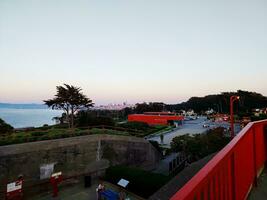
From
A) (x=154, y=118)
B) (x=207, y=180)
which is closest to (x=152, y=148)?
(x=207, y=180)

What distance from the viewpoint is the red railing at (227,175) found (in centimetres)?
164

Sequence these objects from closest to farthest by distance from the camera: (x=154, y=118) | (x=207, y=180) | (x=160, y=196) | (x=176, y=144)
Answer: (x=207, y=180) → (x=160, y=196) → (x=176, y=144) → (x=154, y=118)

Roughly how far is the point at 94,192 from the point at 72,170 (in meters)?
3.08

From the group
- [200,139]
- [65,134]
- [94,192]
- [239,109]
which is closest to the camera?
[94,192]

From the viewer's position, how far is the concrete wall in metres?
14.4

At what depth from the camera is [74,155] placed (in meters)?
17.2

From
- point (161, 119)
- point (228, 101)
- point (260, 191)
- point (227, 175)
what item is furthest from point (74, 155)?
point (228, 101)

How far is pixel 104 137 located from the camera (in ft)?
64.0

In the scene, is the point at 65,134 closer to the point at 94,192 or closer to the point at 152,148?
the point at 94,192

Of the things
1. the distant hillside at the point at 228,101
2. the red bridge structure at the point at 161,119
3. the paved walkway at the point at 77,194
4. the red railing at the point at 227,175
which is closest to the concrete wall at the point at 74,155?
the paved walkway at the point at 77,194

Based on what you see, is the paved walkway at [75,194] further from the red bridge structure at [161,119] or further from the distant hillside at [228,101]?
the distant hillside at [228,101]

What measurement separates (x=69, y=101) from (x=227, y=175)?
34.7 metres

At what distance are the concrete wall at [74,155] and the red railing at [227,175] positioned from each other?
1414cm

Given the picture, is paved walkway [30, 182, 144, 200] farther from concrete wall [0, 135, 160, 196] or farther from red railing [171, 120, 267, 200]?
red railing [171, 120, 267, 200]
